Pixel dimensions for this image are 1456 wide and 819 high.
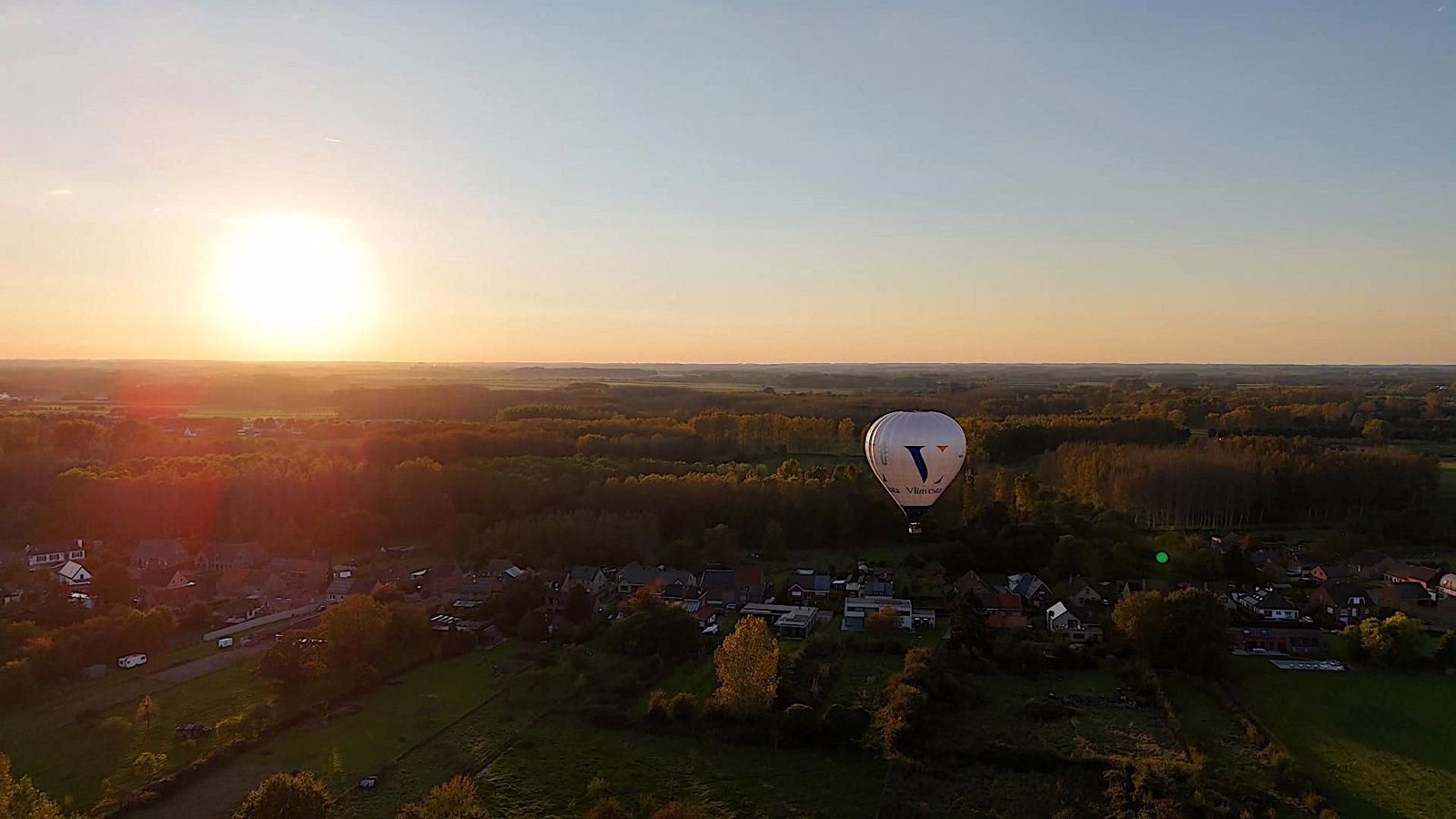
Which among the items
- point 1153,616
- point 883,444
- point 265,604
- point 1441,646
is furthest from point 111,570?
point 1441,646

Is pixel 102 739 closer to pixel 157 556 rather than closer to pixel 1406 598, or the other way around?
pixel 157 556

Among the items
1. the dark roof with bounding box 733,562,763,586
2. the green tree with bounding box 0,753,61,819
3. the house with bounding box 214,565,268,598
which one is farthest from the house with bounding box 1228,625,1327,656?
the house with bounding box 214,565,268,598

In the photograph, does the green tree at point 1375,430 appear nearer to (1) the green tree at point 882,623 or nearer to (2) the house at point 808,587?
(2) the house at point 808,587

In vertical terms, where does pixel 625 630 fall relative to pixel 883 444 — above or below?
below

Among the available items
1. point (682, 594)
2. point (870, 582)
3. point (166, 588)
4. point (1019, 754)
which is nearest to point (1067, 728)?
point (1019, 754)

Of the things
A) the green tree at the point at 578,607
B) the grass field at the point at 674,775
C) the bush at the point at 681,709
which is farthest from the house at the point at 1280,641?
the green tree at the point at 578,607

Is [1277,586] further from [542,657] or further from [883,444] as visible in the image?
[542,657]

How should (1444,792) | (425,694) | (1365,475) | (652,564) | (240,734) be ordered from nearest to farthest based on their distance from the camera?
1. (1444,792)
2. (240,734)
3. (425,694)
4. (652,564)
5. (1365,475)
